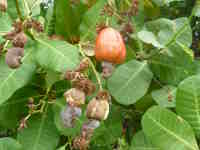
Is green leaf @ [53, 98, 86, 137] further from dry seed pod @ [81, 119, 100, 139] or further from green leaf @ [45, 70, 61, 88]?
dry seed pod @ [81, 119, 100, 139]

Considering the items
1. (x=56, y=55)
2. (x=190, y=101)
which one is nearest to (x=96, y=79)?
(x=56, y=55)

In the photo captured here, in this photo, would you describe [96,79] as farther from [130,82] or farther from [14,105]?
[14,105]

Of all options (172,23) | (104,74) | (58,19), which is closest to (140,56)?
(172,23)

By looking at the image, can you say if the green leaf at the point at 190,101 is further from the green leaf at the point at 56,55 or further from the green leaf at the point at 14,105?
the green leaf at the point at 14,105

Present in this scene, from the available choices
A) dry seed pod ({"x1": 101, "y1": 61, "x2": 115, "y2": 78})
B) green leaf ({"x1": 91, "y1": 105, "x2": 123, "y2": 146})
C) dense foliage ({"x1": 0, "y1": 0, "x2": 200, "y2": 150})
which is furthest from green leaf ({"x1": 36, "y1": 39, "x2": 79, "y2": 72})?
green leaf ({"x1": 91, "y1": 105, "x2": 123, "y2": 146})

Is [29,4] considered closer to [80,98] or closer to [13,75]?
[13,75]

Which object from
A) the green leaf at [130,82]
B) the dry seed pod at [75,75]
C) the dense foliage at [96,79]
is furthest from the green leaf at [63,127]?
the dry seed pod at [75,75]
